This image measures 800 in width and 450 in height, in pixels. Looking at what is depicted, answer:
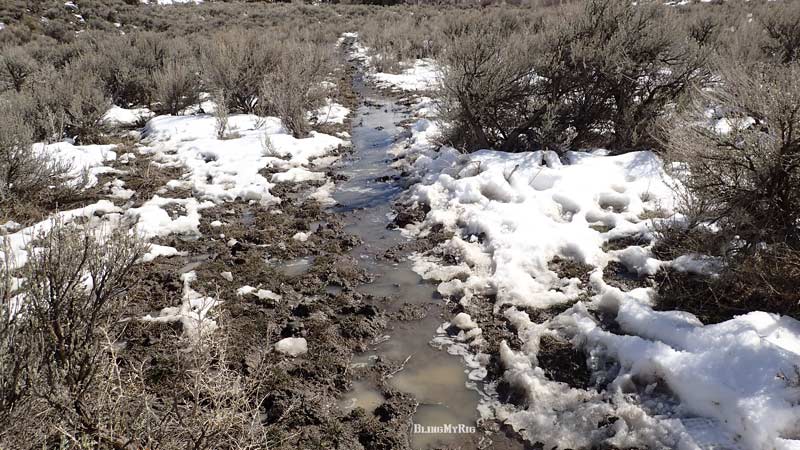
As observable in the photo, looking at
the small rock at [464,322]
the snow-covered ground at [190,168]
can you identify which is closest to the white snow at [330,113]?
the snow-covered ground at [190,168]

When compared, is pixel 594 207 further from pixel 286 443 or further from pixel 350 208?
pixel 286 443

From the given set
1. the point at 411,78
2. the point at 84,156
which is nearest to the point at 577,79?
the point at 84,156

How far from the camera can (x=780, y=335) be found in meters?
3.10

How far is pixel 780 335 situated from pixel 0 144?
7.85 meters

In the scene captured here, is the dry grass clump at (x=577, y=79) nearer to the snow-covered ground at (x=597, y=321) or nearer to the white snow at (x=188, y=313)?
the snow-covered ground at (x=597, y=321)

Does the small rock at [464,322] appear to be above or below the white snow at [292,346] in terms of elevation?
above

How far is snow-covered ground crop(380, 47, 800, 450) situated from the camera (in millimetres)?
2828

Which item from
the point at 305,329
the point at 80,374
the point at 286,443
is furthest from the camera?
the point at 305,329

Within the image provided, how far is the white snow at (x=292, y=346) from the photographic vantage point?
384 cm

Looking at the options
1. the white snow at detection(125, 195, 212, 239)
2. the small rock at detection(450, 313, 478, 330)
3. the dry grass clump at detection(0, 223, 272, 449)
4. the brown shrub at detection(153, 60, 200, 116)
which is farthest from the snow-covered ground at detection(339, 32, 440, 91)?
the dry grass clump at detection(0, 223, 272, 449)

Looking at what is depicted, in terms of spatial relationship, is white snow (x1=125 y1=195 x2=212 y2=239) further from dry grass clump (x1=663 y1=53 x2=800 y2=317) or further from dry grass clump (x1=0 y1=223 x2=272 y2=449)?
dry grass clump (x1=663 y1=53 x2=800 y2=317)

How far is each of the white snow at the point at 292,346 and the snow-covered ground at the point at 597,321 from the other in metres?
1.10

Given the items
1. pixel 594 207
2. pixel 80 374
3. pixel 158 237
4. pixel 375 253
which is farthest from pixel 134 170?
pixel 594 207

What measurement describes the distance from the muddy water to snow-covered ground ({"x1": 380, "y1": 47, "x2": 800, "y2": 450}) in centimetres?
15
